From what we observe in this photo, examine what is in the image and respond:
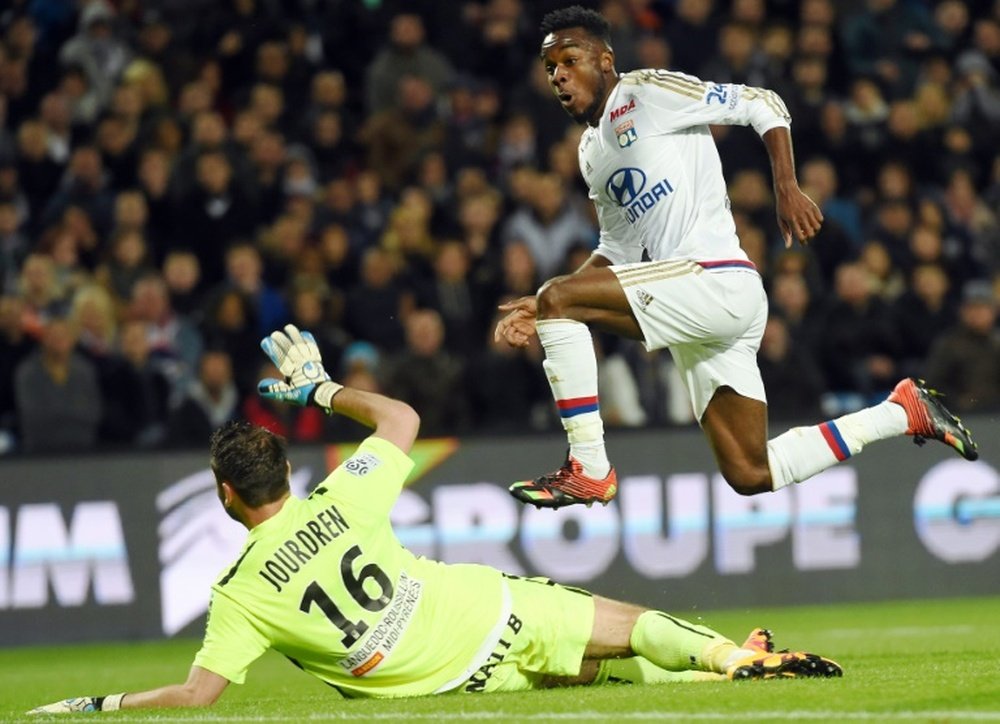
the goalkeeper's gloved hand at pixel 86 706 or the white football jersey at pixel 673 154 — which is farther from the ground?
the white football jersey at pixel 673 154

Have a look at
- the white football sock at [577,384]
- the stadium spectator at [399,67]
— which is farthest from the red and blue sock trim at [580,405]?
the stadium spectator at [399,67]

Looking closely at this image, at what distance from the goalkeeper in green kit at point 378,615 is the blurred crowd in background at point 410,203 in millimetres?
5672

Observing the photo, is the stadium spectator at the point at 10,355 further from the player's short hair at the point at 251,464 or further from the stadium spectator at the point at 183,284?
the player's short hair at the point at 251,464

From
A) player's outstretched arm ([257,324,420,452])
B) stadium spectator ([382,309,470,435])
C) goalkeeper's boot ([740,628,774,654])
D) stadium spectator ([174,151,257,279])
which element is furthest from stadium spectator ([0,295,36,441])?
goalkeeper's boot ([740,628,774,654])

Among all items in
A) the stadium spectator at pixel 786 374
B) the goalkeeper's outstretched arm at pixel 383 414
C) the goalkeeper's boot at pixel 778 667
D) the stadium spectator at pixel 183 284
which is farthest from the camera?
the stadium spectator at pixel 183 284

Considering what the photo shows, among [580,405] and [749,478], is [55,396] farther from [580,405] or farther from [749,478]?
[749,478]

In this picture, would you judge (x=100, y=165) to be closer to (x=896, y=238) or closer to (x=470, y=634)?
(x=896, y=238)

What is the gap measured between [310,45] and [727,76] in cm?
367

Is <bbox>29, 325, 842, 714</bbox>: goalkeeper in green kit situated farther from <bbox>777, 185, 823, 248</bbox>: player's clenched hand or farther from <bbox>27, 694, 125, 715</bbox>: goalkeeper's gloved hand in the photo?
<bbox>777, 185, 823, 248</bbox>: player's clenched hand

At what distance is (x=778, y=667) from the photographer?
723 centimetres

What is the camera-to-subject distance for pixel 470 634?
24.3 ft

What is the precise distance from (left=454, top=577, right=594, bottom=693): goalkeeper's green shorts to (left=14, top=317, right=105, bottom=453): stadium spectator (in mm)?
6278

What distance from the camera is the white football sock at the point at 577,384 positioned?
7.72 m

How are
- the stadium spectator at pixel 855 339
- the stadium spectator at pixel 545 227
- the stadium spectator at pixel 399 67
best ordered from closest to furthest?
the stadium spectator at pixel 855 339 < the stadium spectator at pixel 545 227 < the stadium spectator at pixel 399 67
